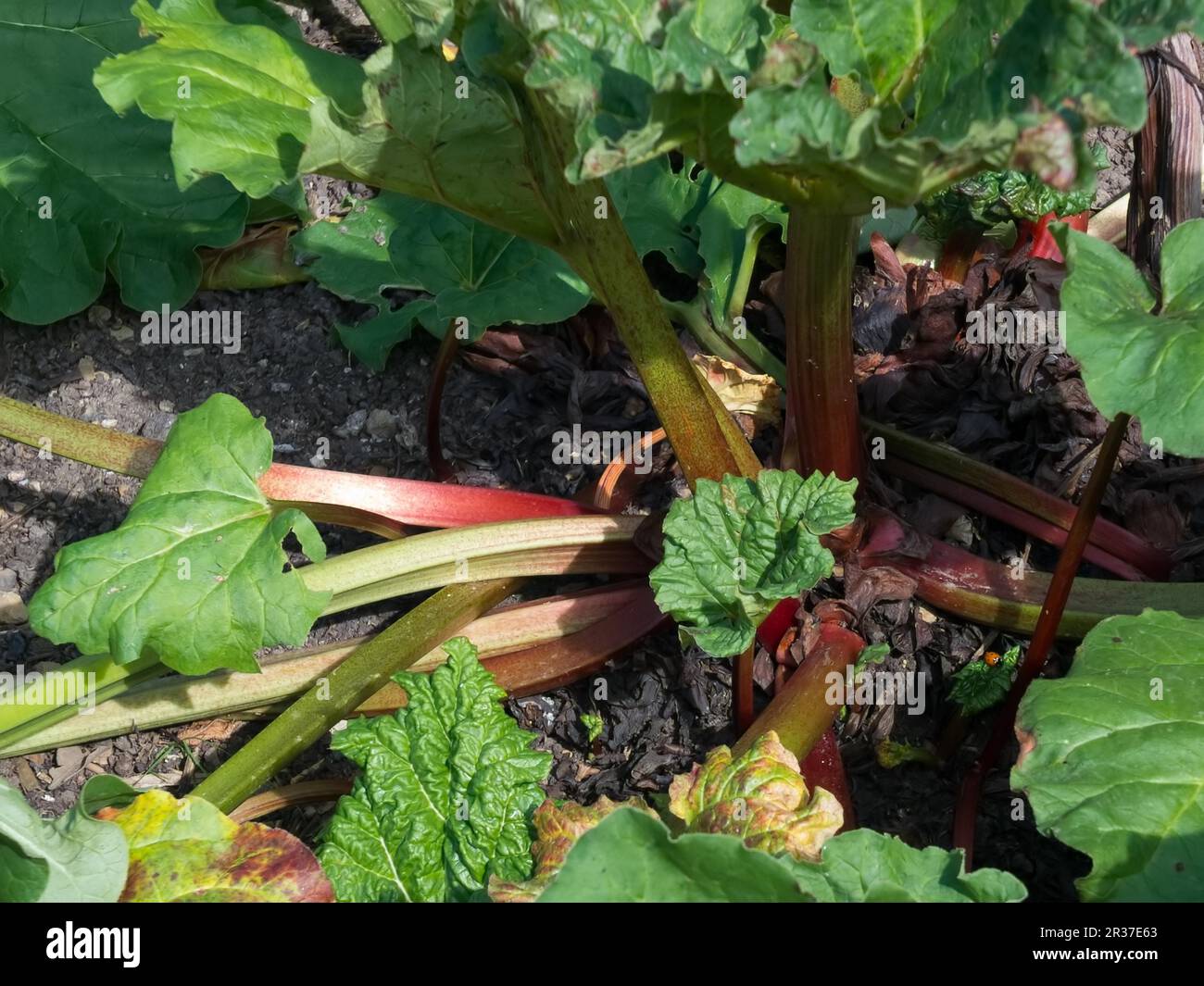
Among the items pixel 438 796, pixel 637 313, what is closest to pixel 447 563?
pixel 438 796

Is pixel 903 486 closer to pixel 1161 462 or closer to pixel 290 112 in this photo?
pixel 1161 462

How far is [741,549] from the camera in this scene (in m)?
1.92

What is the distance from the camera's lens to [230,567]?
76.9 inches

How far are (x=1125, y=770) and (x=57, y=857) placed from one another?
136 cm

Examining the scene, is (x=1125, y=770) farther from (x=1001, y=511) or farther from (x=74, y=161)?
(x=74, y=161)

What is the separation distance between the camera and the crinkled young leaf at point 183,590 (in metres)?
1.90

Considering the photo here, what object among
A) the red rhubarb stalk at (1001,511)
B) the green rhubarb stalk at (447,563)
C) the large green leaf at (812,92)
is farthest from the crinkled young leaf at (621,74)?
the red rhubarb stalk at (1001,511)

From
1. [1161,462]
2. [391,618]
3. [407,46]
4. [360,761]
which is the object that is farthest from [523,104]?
[1161,462]

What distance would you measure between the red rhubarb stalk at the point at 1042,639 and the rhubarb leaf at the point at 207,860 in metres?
1.00

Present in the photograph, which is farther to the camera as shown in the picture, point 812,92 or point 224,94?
point 224,94

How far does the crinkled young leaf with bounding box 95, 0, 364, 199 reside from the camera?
1618 mm

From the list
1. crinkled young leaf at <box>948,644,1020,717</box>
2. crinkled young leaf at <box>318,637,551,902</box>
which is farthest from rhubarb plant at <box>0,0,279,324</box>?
crinkled young leaf at <box>948,644,1020,717</box>

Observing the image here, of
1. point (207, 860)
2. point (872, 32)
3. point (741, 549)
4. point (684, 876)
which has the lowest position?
point (207, 860)

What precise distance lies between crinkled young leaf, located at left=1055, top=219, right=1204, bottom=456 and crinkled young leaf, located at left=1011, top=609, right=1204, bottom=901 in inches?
14.0
